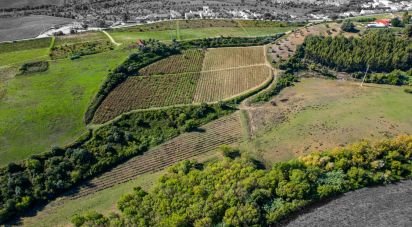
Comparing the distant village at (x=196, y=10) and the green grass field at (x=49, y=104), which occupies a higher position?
the distant village at (x=196, y=10)

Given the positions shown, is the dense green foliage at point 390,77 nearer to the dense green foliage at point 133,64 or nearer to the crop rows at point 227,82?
the crop rows at point 227,82

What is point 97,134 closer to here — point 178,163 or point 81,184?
point 81,184

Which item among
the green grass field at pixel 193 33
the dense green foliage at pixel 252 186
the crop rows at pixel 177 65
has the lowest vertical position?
the dense green foliage at pixel 252 186

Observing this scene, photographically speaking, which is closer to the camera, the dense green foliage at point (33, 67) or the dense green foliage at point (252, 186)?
the dense green foliage at point (252, 186)

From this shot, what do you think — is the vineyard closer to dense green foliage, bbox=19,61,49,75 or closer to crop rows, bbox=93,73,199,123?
crop rows, bbox=93,73,199,123

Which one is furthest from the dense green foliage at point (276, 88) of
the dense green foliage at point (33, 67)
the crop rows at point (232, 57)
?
the dense green foliage at point (33, 67)

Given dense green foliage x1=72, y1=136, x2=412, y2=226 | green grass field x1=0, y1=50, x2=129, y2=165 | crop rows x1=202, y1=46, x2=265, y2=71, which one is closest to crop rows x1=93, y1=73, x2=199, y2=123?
green grass field x1=0, y1=50, x2=129, y2=165

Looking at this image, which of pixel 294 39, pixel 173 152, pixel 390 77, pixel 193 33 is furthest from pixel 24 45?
pixel 390 77
